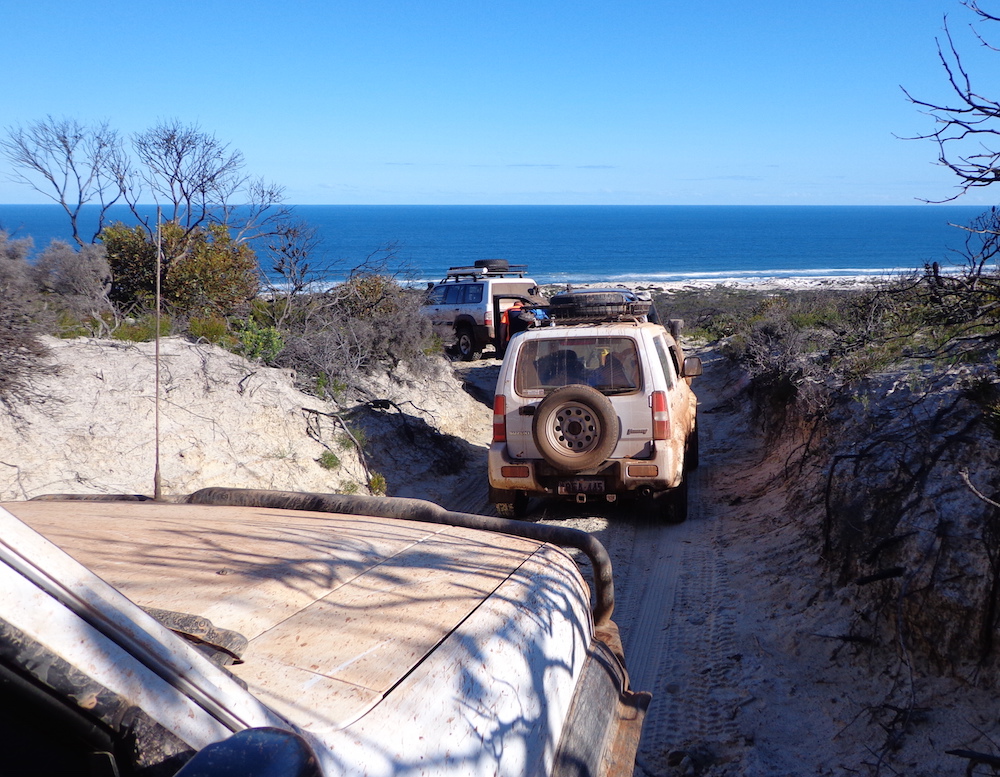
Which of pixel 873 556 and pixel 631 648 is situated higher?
pixel 873 556

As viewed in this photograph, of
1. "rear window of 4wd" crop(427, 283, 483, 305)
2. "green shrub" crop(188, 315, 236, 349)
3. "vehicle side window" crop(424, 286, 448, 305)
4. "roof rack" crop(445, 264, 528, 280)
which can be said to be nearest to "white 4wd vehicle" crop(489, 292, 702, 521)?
"green shrub" crop(188, 315, 236, 349)

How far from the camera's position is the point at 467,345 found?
19250mm

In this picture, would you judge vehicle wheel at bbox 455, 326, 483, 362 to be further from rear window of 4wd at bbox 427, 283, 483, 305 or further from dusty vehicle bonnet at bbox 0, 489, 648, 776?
dusty vehicle bonnet at bbox 0, 489, 648, 776

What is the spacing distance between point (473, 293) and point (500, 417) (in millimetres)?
11625

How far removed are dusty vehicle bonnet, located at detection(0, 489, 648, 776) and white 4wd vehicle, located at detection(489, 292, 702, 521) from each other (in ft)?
13.3

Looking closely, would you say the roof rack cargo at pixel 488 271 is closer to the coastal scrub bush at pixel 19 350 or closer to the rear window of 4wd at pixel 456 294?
the rear window of 4wd at pixel 456 294

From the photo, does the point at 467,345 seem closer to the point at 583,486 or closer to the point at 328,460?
the point at 328,460

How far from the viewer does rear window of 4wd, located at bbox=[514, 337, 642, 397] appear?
7480 mm

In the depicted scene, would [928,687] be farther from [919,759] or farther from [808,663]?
[808,663]

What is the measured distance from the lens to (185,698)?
1.21 metres

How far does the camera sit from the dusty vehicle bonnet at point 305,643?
1.11 metres

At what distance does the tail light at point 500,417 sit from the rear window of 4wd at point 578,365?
0.18 m

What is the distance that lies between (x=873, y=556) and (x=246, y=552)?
3.87 meters

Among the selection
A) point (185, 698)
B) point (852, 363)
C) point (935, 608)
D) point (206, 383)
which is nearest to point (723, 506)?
point (852, 363)
